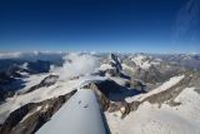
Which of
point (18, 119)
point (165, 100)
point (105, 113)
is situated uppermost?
point (165, 100)

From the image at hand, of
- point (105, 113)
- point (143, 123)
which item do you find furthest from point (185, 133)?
point (105, 113)

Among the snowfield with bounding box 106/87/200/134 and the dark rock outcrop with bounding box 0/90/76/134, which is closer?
the snowfield with bounding box 106/87/200/134

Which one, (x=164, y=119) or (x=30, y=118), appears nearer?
(x=164, y=119)

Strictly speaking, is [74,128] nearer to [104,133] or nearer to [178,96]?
[104,133]

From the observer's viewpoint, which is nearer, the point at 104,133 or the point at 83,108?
the point at 104,133

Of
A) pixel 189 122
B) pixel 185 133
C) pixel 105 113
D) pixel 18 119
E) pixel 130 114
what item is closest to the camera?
pixel 185 133

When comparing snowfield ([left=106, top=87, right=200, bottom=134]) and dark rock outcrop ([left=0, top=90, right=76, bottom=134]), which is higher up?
snowfield ([left=106, top=87, right=200, bottom=134])

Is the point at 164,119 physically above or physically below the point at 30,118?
above

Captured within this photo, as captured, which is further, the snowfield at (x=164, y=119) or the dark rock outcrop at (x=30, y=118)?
the dark rock outcrop at (x=30, y=118)

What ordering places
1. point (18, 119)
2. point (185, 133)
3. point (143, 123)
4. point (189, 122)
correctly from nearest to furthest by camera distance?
point (185, 133)
point (189, 122)
point (143, 123)
point (18, 119)

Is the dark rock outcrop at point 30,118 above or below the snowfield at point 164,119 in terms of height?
below

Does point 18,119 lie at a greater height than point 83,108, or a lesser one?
lesser
